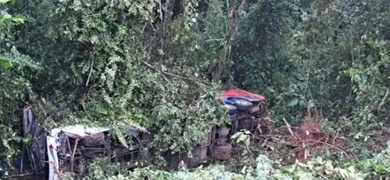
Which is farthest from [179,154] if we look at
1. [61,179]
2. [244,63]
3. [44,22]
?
[244,63]

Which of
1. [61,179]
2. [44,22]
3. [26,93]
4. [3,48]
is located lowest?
[61,179]

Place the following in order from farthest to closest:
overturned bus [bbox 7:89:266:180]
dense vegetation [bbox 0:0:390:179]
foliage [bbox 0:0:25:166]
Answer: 1. dense vegetation [bbox 0:0:390:179]
2. overturned bus [bbox 7:89:266:180]
3. foliage [bbox 0:0:25:166]

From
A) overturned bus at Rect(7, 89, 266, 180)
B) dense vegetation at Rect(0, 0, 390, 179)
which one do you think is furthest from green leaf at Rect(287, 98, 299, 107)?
overturned bus at Rect(7, 89, 266, 180)

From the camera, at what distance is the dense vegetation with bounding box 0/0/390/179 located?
604cm

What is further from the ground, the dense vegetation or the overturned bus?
the dense vegetation

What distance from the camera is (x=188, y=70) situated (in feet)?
24.3

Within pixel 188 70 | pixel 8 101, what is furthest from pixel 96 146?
pixel 188 70

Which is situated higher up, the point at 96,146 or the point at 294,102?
the point at 294,102

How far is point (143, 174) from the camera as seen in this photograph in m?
4.77

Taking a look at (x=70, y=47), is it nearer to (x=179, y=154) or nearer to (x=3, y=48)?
(x=3, y=48)

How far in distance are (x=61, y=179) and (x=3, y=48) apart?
151 cm

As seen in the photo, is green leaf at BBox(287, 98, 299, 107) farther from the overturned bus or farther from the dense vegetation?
the overturned bus

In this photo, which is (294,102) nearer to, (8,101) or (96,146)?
(96,146)

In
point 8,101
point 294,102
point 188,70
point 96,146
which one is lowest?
point 96,146
